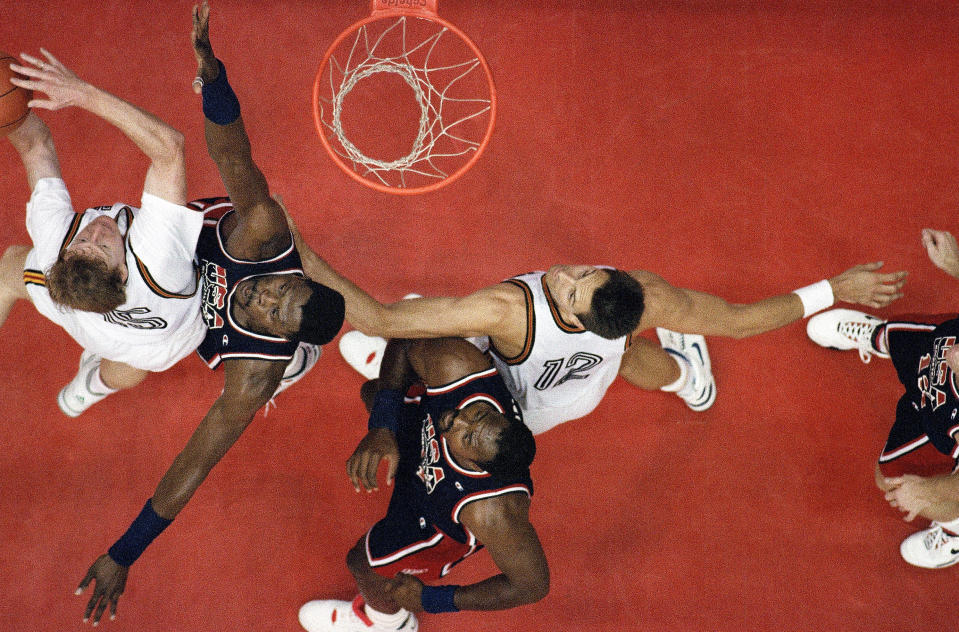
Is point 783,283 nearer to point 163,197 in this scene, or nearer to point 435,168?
point 435,168

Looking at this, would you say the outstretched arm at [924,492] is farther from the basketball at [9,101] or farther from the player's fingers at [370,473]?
the basketball at [9,101]

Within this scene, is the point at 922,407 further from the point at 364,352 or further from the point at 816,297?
the point at 364,352

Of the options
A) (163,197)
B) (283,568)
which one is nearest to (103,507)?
(283,568)

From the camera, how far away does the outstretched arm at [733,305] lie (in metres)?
2.77

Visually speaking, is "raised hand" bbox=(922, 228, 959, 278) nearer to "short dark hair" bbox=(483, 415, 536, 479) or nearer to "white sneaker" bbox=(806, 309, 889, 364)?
"white sneaker" bbox=(806, 309, 889, 364)

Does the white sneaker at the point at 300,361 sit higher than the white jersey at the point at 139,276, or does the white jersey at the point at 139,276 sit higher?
the white jersey at the point at 139,276

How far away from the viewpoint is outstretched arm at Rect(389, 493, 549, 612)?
2.43 meters

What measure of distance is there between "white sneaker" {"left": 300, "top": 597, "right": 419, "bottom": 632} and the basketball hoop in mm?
2111

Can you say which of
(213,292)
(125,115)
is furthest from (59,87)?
(213,292)

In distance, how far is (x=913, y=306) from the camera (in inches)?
152

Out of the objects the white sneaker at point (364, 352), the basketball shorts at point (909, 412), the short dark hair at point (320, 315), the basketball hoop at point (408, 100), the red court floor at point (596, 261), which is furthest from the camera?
the basketball hoop at point (408, 100)

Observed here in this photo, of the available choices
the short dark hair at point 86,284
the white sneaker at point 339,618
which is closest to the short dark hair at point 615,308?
the short dark hair at point 86,284

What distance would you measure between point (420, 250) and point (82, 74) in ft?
7.17

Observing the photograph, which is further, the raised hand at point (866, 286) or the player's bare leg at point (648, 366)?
the player's bare leg at point (648, 366)
